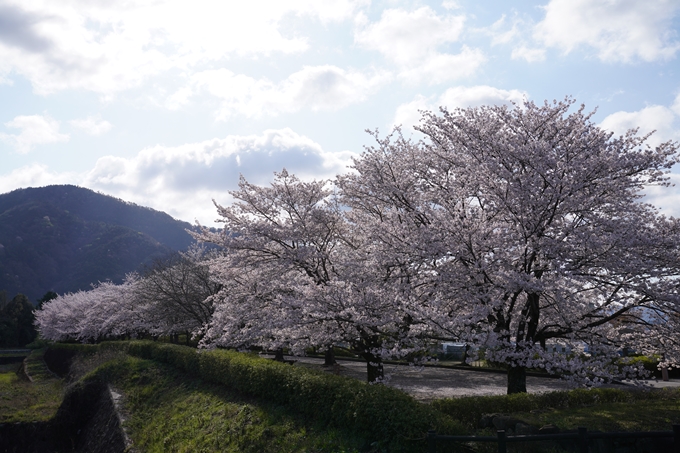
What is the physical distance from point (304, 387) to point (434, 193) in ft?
20.4

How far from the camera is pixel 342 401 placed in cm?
837

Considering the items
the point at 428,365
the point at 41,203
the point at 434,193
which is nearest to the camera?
the point at 434,193

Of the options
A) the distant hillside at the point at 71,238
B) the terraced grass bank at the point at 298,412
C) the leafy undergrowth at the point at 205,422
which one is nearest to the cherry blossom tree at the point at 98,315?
the leafy undergrowth at the point at 205,422

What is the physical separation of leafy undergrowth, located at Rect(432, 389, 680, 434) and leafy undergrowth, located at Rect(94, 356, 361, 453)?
7.52ft

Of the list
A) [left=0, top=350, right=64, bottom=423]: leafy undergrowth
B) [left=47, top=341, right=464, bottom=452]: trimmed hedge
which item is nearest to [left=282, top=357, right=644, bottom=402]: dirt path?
[left=47, top=341, right=464, bottom=452]: trimmed hedge

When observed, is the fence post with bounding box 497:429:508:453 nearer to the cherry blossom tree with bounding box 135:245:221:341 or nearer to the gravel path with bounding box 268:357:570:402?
the gravel path with bounding box 268:357:570:402

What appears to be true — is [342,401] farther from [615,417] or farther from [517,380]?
[615,417]

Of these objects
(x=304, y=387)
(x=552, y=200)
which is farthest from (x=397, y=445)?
(x=552, y=200)

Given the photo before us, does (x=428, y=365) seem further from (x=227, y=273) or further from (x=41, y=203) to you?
(x=41, y=203)

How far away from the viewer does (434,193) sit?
12.7 meters

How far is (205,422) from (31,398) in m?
17.6

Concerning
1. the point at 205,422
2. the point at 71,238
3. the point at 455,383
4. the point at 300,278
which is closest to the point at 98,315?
the point at 205,422

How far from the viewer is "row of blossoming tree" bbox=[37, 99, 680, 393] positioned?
9.37 metres

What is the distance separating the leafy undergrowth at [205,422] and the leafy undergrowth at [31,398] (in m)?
3.54
